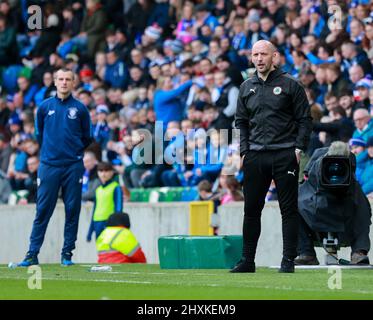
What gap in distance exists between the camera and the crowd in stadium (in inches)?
779

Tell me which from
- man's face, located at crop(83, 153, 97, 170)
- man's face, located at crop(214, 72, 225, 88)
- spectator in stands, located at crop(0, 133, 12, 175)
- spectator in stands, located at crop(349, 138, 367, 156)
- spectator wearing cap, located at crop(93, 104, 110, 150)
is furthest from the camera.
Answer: spectator in stands, located at crop(0, 133, 12, 175)

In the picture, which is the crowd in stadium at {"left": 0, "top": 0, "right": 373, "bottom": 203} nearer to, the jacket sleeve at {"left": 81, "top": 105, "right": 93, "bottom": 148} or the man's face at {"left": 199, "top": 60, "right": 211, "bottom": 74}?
the man's face at {"left": 199, "top": 60, "right": 211, "bottom": 74}

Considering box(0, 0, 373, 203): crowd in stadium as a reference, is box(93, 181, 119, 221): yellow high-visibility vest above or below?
below

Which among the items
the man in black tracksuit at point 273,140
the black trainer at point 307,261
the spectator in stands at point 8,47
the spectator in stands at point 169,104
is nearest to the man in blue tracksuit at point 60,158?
the black trainer at point 307,261

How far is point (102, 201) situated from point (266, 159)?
718 cm

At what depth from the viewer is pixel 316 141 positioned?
57.8ft

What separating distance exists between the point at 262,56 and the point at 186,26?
13527 mm

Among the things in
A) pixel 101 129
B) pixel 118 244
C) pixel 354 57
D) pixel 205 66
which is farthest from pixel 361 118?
pixel 101 129

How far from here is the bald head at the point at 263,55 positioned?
13117mm

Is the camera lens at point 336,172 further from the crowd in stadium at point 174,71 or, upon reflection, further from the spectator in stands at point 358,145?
the spectator in stands at point 358,145

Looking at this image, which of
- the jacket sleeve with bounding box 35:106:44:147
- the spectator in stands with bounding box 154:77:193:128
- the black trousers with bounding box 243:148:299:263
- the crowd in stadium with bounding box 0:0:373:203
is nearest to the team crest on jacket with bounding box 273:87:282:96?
the black trousers with bounding box 243:148:299:263

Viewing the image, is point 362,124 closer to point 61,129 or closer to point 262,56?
point 61,129

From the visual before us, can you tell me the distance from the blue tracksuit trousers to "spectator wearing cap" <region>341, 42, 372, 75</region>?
5632 mm

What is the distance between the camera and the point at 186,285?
38.8 feet
